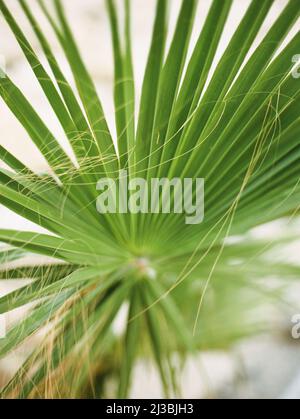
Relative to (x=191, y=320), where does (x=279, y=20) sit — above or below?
above

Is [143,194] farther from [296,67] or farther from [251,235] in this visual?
[251,235]

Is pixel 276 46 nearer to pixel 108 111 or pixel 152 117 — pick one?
pixel 152 117

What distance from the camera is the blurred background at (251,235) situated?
108cm

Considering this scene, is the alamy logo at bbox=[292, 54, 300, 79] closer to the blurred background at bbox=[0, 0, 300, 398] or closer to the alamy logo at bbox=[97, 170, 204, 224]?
the alamy logo at bbox=[97, 170, 204, 224]

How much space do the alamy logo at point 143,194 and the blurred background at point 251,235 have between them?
374mm

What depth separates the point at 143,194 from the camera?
2.16 feet

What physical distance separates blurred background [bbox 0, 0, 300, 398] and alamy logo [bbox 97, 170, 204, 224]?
374mm

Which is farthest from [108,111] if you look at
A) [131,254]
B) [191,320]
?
[131,254]

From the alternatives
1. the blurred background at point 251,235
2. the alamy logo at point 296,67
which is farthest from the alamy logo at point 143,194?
the blurred background at point 251,235

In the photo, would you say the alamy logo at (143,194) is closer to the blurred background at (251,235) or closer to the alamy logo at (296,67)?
the alamy logo at (296,67)

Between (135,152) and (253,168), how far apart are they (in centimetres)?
18

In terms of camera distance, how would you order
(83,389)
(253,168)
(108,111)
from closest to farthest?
(253,168)
(83,389)
(108,111)

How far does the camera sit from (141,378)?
4.31 ft

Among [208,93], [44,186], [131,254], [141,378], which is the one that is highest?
[208,93]
